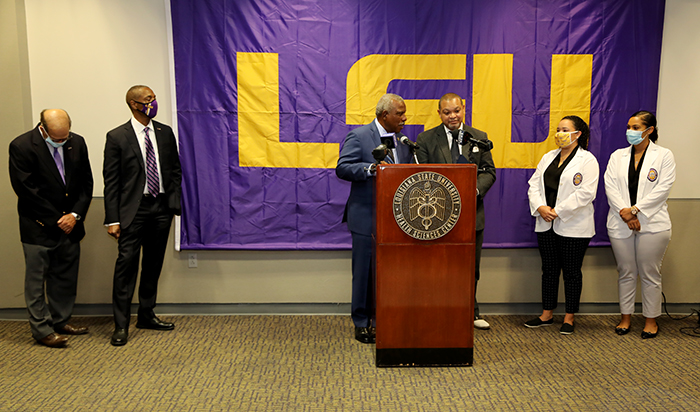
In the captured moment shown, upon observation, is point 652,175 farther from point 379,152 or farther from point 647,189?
point 379,152

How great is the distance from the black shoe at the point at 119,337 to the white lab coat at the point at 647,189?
12.4 ft

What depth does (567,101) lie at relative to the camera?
13.2 feet

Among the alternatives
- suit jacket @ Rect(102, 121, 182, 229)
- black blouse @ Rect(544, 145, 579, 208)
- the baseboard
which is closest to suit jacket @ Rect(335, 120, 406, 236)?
the baseboard

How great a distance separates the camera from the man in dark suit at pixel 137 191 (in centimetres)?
343

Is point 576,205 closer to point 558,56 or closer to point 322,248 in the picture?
point 558,56

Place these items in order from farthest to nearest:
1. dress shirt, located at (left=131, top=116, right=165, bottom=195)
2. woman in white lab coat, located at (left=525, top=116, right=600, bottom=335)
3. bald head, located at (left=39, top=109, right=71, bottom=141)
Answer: woman in white lab coat, located at (left=525, top=116, right=600, bottom=335), dress shirt, located at (left=131, top=116, right=165, bottom=195), bald head, located at (left=39, top=109, right=71, bottom=141)

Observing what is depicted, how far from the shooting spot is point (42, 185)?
3387 mm

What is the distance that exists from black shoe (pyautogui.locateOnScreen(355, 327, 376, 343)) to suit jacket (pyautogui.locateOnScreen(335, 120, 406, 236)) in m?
0.74

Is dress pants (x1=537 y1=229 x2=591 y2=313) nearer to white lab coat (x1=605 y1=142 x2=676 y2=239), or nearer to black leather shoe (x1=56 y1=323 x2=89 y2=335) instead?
white lab coat (x1=605 y1=142 x2=676 y2=239)

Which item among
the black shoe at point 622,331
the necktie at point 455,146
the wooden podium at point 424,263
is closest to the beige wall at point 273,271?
the black shoe at point 622,331

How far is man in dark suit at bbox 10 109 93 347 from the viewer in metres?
3.32

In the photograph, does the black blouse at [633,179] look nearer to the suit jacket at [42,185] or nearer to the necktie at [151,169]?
the necktie at [151,169]

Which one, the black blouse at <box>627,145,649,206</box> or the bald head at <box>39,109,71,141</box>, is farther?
the black blouse at <box>627,145,649,206</box>

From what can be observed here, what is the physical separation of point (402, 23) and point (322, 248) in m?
2.00
